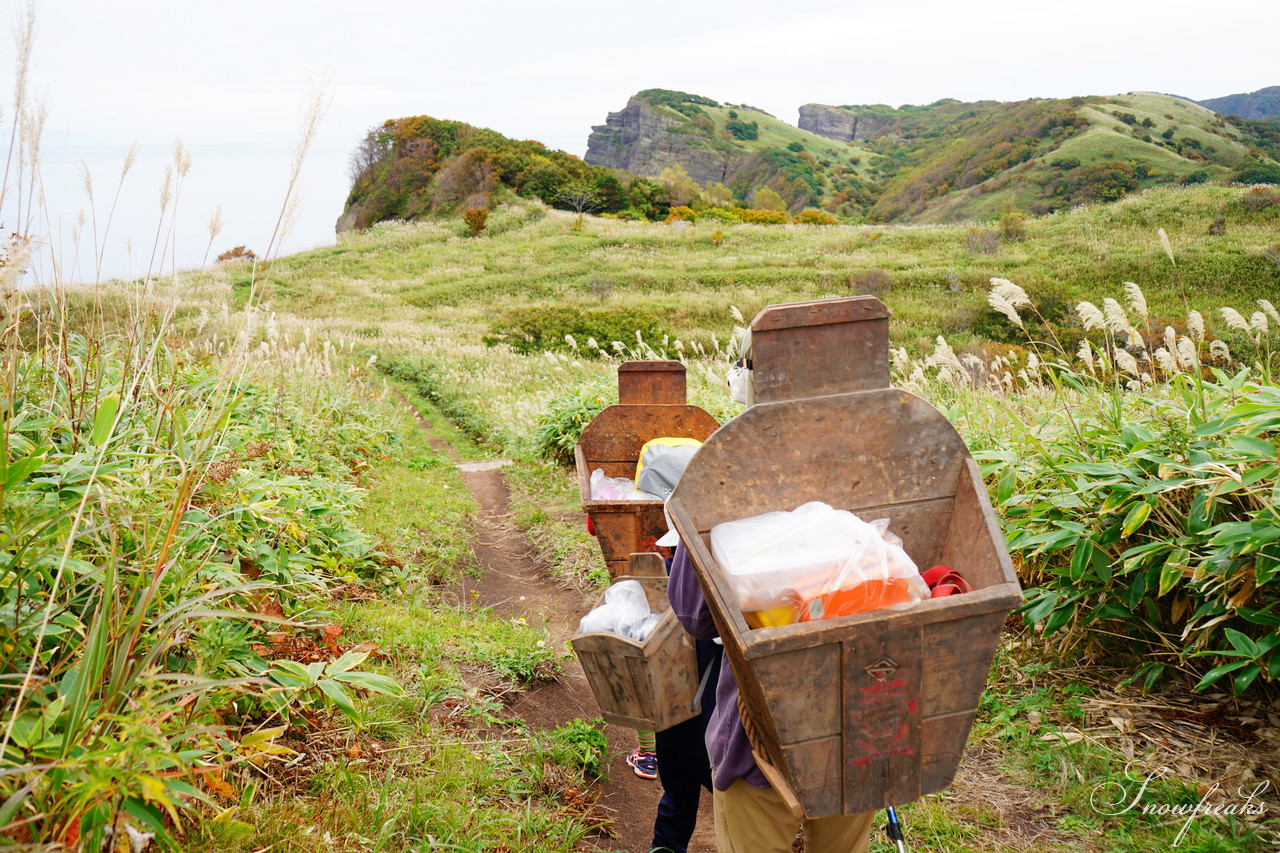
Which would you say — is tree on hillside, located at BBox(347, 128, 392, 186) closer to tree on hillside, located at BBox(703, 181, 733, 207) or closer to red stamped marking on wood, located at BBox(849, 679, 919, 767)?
tree on hillside, located at BBox(703, 181, 733, 207)

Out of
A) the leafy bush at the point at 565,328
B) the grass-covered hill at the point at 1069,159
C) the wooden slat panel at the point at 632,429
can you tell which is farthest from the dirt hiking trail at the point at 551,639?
the grass-covered hill at the point at 1069,159

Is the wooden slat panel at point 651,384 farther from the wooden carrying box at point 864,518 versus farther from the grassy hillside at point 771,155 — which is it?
the grassy hillside at point 771,155

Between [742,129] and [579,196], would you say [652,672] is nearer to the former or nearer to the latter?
[579,196]

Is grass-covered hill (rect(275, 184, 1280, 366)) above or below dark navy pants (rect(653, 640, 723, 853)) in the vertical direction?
above

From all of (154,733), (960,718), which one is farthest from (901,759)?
(154,733)

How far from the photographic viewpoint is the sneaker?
12.0 ft

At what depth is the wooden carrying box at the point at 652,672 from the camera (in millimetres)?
2754

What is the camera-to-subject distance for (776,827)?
83.7 inches

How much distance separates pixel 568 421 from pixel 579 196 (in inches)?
1799

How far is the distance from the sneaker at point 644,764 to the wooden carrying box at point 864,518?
196 cm

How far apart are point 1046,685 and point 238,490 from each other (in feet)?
13.3

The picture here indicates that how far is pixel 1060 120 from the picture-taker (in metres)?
65.1

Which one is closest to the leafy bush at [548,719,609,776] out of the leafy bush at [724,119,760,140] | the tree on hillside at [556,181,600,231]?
the tree on hillside at [556,181,600,231]

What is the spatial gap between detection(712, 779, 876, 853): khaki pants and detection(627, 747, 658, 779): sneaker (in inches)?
59.7
